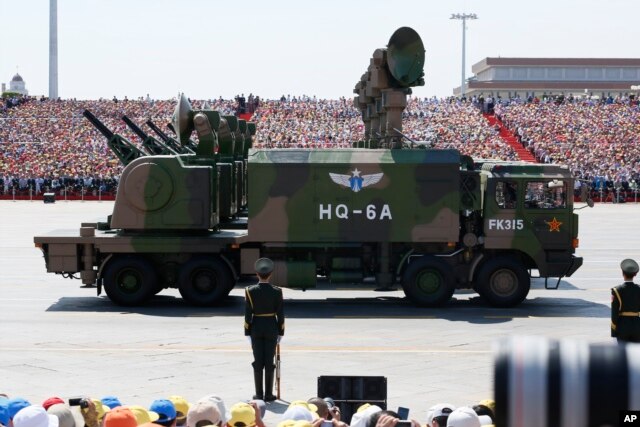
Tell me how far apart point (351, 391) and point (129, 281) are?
969 centimetres

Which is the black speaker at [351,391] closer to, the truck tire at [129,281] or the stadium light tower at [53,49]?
the truck tire at [129,281]

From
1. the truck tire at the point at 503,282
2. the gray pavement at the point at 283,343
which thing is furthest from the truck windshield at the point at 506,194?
the gray pavement at the point at 283,343

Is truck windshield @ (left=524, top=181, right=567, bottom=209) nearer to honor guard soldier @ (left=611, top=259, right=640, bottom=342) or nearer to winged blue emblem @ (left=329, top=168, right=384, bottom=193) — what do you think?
winged blue emblem @ (left=329, top=168, right=384, bottom=193)

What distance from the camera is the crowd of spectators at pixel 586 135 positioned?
56.7 m

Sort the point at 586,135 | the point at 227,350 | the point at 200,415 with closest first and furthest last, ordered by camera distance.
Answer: the point at 200,415
the point at 227,350
the point at 586,135

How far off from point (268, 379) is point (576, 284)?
41.2ft

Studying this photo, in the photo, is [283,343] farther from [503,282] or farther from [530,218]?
[530,218]

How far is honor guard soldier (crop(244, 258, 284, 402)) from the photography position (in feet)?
35.8

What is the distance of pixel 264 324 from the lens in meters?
10.9

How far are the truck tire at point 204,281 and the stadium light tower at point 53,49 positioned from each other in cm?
6959

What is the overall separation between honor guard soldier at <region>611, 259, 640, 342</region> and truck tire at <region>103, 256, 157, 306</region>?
8844 millimetres

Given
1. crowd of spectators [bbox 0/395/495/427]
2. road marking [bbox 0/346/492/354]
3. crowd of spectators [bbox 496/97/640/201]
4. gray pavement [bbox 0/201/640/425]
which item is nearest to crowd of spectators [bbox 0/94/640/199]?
crowd of spectators [bbox 496/97/640/201]

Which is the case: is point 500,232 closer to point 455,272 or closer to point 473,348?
point 455,272

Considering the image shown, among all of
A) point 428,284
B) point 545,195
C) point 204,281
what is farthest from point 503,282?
point 204,281
